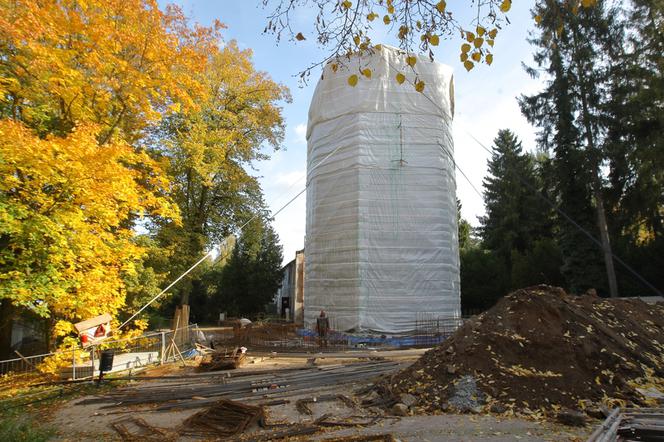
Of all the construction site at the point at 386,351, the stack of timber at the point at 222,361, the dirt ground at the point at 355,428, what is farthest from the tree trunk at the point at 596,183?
the stack of timber at the point at 222,361

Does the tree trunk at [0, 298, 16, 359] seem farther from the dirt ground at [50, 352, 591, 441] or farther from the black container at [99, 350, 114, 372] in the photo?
the dirt ground at [50, 352, 591, 441]

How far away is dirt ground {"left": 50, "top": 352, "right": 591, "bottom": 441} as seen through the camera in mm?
5707

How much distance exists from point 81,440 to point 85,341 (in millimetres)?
3560

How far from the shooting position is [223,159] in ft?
65.9

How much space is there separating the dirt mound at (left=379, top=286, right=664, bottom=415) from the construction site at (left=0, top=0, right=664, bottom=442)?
0.13 feet

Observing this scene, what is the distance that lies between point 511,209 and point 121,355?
31.6 m

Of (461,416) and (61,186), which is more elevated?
(61,186)

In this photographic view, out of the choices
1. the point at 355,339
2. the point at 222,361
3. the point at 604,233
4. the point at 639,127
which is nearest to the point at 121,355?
the point at 222,361

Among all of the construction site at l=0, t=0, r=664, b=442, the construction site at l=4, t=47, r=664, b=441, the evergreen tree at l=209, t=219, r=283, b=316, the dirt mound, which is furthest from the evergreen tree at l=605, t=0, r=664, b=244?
the evergreen tree at l=209, t=219, r=283, b=316

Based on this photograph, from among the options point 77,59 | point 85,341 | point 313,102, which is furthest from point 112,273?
point 313,102

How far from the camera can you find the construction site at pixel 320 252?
267 inches

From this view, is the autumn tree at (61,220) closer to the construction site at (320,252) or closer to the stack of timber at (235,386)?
the construction site at (320,252)

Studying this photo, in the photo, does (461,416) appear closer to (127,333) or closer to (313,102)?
(127,333)

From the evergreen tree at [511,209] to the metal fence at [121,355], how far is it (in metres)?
25.9
